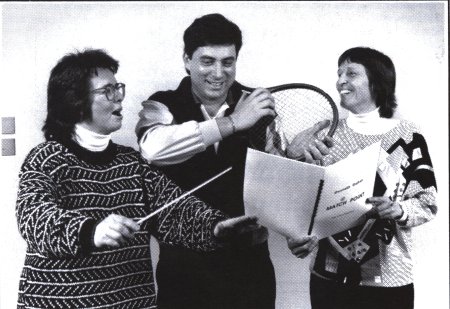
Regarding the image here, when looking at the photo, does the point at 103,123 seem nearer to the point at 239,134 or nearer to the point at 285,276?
the point at 239,134

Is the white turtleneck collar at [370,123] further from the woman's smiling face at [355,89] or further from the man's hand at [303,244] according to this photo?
the man's hand at [303,244]

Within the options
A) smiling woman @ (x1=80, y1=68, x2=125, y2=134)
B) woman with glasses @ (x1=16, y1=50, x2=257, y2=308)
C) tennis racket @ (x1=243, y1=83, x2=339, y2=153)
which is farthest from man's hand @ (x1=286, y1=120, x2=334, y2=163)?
smiling woman @ (x1=80, y1=68, x2=125, y2=134)

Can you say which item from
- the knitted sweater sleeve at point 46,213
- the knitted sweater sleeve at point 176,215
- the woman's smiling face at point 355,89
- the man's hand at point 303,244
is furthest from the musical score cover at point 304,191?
the knitted sweater sleeve at point 46,213

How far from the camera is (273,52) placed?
4.58ft

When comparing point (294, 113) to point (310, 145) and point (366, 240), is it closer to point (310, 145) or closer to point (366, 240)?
point (310, 145)

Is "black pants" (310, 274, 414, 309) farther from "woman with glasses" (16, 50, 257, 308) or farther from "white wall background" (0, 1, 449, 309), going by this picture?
"woman with glasses" (16, 50, 257, 308)

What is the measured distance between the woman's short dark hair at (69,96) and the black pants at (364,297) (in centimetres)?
68

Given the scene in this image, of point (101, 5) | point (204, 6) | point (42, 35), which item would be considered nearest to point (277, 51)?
point (204, 6)

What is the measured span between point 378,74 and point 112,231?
796 millimetres

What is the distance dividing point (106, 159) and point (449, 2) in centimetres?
98

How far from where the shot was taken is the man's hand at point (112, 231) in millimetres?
899

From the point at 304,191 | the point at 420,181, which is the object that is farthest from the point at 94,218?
the point at 420,181

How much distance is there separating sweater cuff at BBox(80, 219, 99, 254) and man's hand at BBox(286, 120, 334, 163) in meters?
0.52

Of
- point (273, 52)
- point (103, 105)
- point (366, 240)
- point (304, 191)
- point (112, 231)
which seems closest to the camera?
point (112, 231)
